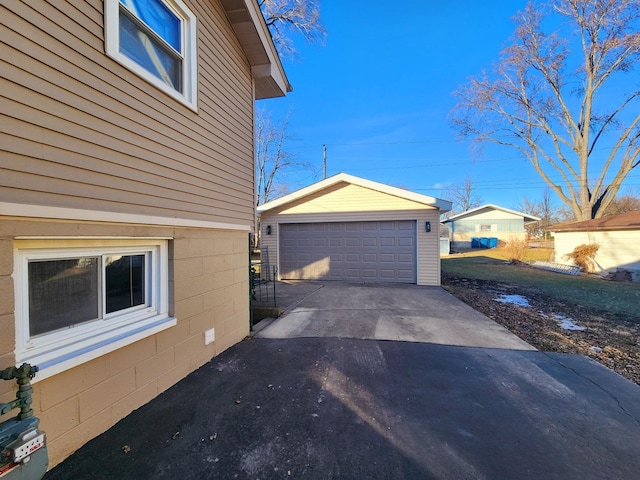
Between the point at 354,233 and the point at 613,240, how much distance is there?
40.3ft

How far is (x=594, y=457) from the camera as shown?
1.99 meters

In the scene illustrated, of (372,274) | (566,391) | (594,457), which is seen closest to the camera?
(594,457)

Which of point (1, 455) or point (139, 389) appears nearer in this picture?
point (1, 455)

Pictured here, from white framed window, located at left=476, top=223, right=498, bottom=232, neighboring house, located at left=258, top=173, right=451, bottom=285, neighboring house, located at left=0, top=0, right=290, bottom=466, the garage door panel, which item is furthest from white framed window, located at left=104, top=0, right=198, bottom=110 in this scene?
white framed window, located at left=476, top=223, right=498, bottom=232

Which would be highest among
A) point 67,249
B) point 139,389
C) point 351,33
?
point 351,33

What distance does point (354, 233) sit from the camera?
10234 mm

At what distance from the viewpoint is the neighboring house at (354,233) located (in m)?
9.59

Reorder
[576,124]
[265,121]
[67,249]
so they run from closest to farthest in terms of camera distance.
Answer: [67,249]
[576,124]
[265,121]

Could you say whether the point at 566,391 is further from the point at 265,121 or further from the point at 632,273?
the point at 265,121

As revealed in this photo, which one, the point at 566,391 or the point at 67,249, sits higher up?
the point at 67,249

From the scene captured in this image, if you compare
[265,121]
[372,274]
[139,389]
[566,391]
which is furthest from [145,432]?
[265,121]

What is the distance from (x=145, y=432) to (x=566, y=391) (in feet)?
13.0

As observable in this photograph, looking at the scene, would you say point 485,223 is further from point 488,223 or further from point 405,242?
point 405,242

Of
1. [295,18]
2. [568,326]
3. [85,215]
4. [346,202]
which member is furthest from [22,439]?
[295,18]
